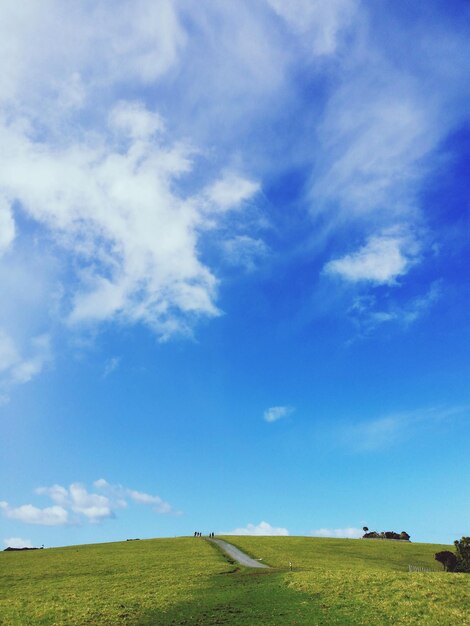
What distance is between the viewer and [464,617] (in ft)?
102

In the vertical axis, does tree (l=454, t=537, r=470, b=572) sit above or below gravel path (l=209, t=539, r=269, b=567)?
below

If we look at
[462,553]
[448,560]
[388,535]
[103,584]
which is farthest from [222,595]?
[388,535]

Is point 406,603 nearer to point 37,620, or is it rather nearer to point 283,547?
point 37,620

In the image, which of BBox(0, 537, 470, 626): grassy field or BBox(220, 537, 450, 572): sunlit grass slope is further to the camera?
BBox(220, 537, 450, 572): sunlit grass slope

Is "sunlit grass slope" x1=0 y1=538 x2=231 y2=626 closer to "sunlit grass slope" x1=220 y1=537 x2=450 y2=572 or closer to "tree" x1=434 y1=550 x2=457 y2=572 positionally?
"sunlit grass slope" x1=220 y1=537 x2=450 y2=572

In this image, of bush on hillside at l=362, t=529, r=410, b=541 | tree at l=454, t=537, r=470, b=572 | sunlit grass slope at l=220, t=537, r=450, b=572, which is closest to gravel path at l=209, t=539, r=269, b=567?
sunlit grass slope at l=220, t=537, r=450, b=572

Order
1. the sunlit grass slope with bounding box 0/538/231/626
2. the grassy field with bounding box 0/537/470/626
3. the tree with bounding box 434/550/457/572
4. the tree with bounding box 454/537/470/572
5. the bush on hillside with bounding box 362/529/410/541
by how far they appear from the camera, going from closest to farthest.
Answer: the grassy field with bounding box 0/537/470/626, the sunlit grass slope with bounding box 0/538/231/626, the tree with bounding box 454/537/470/572, the tree with bounding box 434/550/457/572, the bush on hillside with bounding box 362/529/410/541

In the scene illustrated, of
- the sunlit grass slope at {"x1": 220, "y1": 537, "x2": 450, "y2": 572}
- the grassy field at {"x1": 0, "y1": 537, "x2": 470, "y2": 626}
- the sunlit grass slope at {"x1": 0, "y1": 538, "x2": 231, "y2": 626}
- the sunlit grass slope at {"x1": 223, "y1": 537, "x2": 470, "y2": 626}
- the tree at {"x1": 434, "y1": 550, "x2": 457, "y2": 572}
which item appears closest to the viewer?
the sunlit grass slope at {"x1": 223, "y1": 537, "x2": 470, "y2": 626}

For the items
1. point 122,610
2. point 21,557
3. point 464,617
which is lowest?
point 464,617

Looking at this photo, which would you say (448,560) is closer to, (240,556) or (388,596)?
(240,556)

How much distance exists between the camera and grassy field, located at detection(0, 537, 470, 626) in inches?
1288

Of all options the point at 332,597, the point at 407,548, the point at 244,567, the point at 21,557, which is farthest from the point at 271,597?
the point at 407,548

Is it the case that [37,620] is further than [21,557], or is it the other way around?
[21,557]

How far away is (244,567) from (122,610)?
27.3 metres
